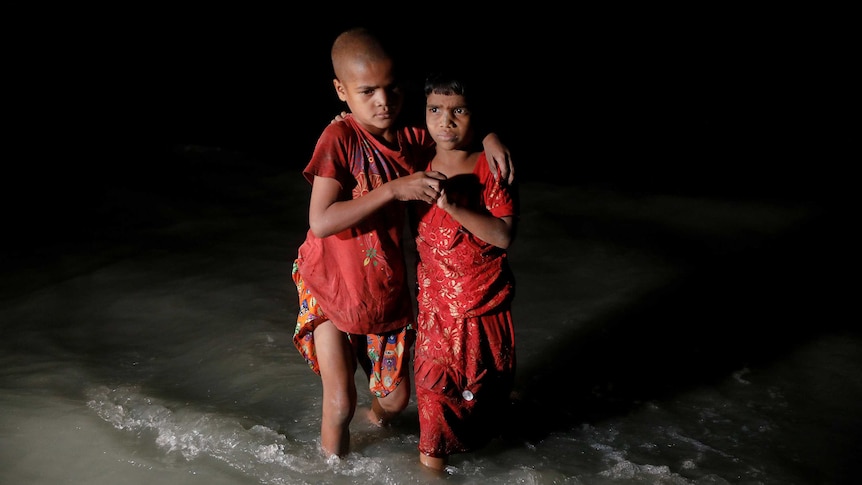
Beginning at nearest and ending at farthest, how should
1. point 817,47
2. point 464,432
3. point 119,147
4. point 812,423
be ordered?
point 464,432
point 812,423
point 119,147
point 817,47

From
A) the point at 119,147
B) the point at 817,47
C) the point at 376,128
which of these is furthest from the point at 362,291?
the point at 817,47

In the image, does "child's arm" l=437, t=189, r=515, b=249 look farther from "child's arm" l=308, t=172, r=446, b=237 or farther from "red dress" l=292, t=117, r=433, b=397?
"red dress" l=292, t=117, r=433, b=397

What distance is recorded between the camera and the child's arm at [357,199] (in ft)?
7.32

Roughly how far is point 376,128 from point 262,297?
221 centimetres

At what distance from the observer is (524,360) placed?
3.81m

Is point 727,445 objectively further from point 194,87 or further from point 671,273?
point 194,87

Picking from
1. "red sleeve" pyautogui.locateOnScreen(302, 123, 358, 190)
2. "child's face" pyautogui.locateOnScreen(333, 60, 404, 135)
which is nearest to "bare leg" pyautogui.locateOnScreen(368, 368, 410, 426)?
"red sleeve" pyautogui.locateOnScreen(302, 123, 358, 190)

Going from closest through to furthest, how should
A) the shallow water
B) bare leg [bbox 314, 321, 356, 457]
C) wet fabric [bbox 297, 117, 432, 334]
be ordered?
wet fabric [bbox 297, 117, 432, 334], bare leg [bbox 314, 321, 356, 457], the shallow water

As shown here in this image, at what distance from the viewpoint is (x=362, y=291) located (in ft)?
8.33

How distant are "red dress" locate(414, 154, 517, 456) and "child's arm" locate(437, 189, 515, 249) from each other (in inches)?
2.1

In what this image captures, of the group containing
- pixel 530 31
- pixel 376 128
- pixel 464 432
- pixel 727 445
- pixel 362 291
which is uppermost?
pixel 530 31

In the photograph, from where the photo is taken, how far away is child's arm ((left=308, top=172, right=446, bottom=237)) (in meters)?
2.23

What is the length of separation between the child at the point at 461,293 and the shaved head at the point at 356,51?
0.60 ft

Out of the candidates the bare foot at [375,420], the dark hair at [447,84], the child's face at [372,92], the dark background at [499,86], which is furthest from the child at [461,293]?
the dark background at [499,86]
